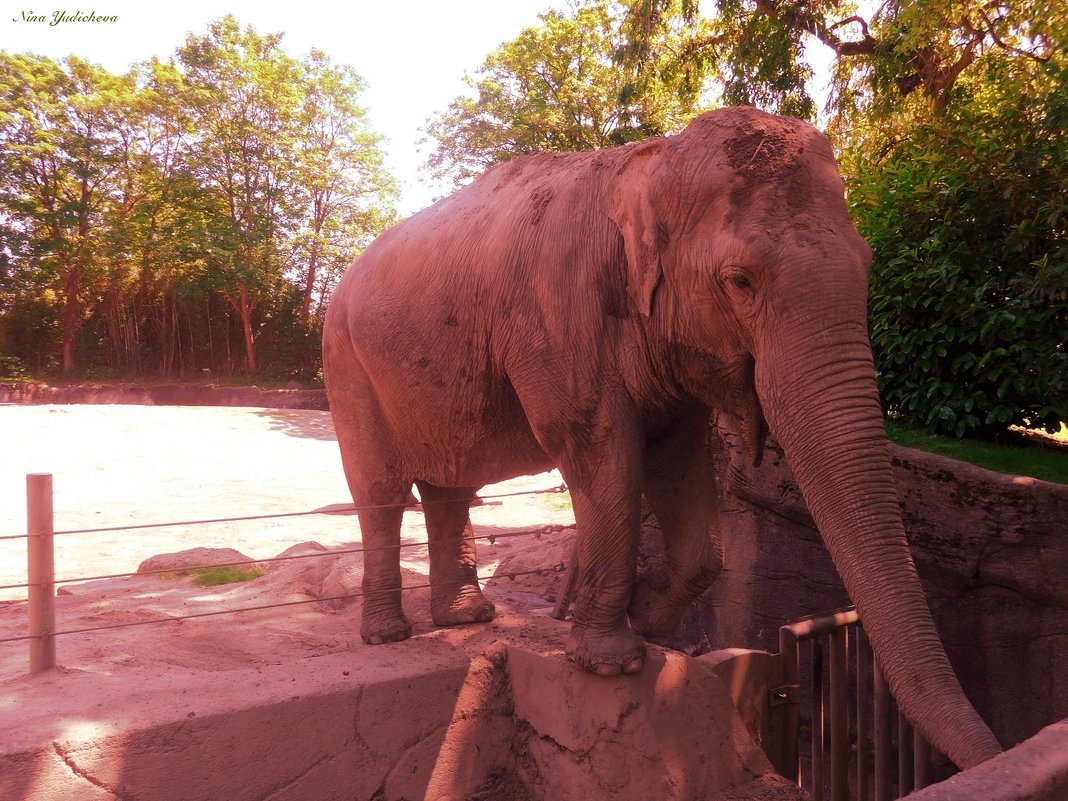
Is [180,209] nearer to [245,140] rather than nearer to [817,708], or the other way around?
[245,140]

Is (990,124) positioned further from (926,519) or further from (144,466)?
(144,466)

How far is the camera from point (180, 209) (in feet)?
89.1

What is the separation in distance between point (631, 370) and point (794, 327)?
0.65 m

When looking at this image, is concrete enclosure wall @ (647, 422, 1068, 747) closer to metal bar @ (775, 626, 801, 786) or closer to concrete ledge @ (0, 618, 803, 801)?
metal bar @ (775, 626, 801, 786)

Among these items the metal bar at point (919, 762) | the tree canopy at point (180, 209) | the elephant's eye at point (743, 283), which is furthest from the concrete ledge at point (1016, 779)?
the tree canopy at point (180, 209)

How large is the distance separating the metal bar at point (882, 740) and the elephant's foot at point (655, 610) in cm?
78

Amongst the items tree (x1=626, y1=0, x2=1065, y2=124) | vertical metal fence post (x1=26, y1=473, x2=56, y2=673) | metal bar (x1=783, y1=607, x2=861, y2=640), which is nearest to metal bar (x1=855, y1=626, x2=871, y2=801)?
metal bar (x1=783, y1=607, x2=861, y2=640)

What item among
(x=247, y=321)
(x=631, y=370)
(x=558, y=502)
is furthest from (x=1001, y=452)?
(x=247, y=321)

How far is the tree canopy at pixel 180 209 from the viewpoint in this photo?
2623 centimetres

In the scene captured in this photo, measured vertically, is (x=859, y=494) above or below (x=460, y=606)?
above

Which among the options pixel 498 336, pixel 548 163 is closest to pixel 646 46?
pixel 548 163

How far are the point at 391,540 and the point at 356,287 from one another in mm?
1269

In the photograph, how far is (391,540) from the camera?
4.18 metres

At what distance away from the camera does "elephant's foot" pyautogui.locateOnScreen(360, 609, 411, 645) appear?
3.83 m
